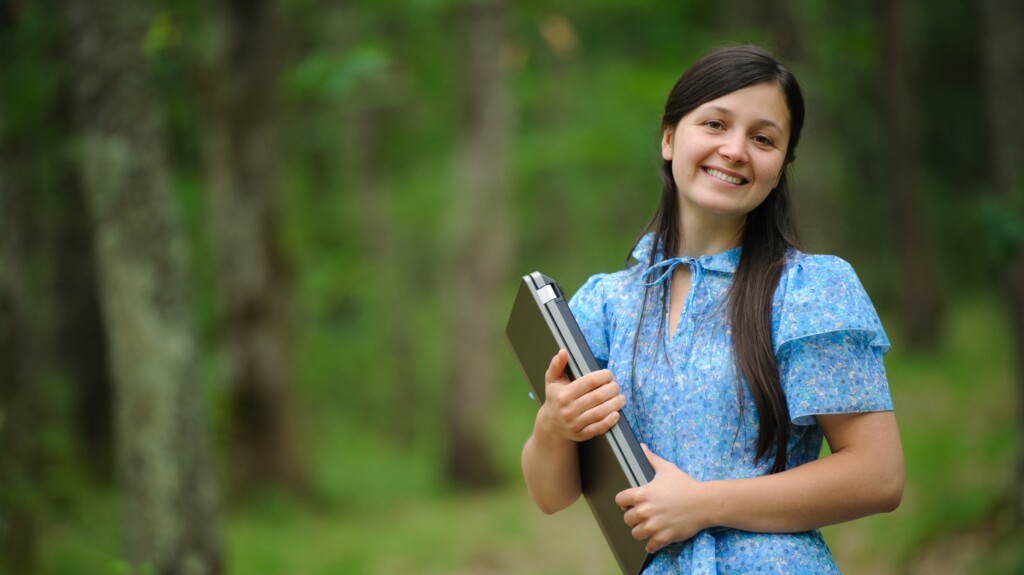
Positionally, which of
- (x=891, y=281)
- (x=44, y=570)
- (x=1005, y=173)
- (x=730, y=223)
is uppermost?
(x=730, y=223)

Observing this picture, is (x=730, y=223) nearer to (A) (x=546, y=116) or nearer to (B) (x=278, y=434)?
(B) (x=278, y=434)

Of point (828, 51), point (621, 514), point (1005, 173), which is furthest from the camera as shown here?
point (828, 51)

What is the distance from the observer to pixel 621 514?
1865mm

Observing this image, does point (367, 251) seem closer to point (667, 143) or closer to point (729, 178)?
point (667, 143)

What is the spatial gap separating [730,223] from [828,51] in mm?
13364

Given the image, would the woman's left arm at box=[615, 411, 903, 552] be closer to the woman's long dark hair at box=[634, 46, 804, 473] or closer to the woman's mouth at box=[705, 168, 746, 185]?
the woman's long dark hair at box=[634, 46, 804, 473]

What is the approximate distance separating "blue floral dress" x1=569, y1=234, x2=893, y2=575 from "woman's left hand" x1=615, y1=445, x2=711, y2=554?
64 mm

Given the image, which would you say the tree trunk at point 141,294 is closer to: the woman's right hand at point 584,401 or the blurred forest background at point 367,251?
the blurred forest background at point 367,251

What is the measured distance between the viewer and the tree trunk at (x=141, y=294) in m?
4.78

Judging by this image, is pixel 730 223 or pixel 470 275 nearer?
pixel 730 223

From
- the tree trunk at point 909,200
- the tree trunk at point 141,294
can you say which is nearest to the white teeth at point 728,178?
the tree trunk at point 141,294

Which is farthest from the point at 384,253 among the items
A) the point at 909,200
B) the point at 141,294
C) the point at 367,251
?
the point at 141,294

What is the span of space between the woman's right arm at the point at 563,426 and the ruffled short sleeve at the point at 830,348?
1.01 ft

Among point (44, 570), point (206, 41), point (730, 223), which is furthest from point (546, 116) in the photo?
point (730, 223)
